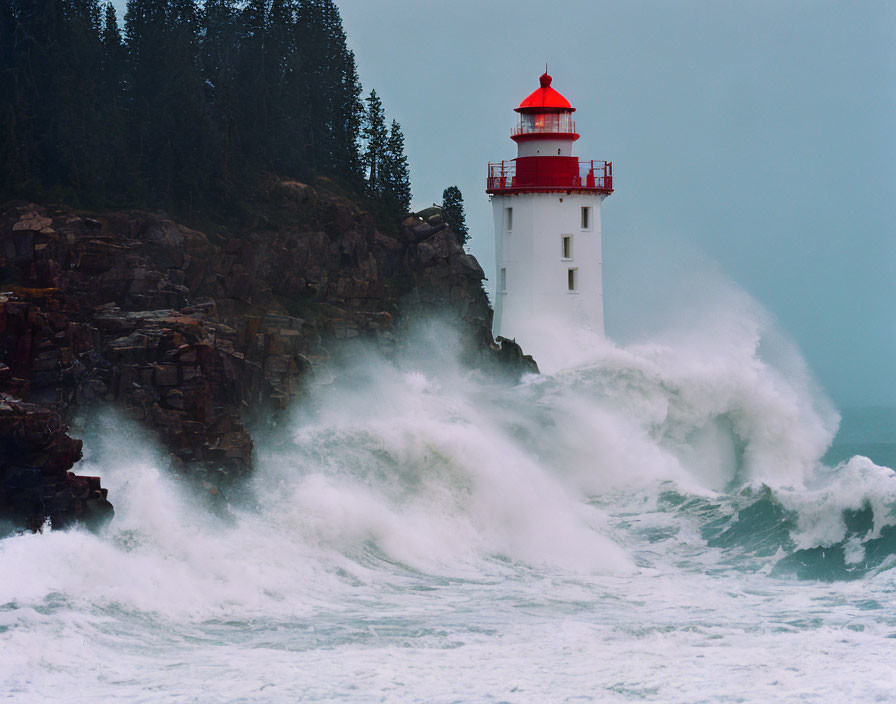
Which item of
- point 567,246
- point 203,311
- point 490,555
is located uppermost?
point 567,246

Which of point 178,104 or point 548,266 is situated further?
point 548,266

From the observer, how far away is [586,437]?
34.0m

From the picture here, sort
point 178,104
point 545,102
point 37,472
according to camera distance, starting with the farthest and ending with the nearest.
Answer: point 545,102
point 178,104
point 37,472

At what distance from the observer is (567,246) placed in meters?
37.4

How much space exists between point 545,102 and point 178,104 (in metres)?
9.28

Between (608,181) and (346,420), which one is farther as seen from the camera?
(608,181)

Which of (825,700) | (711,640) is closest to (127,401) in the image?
(711,640)

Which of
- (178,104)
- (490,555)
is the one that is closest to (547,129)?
(178,104)

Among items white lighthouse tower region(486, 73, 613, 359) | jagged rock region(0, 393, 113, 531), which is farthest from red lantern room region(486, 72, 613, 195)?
jagged rock region(0, 393, 113, 531)

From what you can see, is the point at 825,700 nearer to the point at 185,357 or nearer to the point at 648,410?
the point at 185,357

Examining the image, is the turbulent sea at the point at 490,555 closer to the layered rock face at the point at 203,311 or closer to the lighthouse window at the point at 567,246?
the layered rock face at the point at 203,311

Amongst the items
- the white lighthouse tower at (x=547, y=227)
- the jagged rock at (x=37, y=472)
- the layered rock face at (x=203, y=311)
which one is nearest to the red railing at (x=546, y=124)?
the white lighthouse tower at (x=547, y=227)

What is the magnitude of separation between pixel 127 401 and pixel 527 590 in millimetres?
7845

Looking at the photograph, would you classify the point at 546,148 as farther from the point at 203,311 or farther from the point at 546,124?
the point at 203,311
